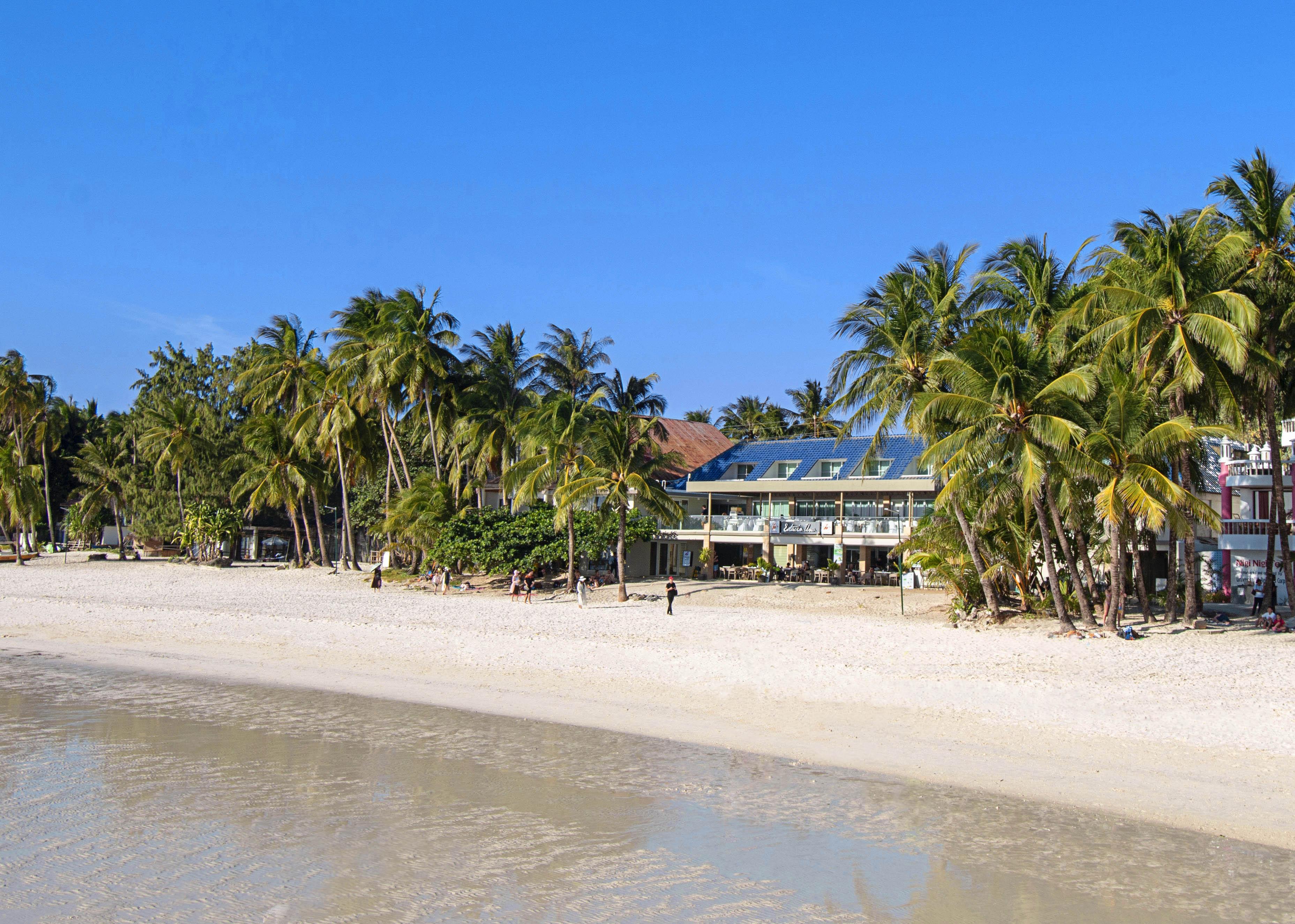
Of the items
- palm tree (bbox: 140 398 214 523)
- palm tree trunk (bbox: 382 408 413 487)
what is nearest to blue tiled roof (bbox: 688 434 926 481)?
palm tree trunk (bbox: 382 408 413 487)

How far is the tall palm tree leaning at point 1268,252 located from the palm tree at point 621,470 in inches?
605

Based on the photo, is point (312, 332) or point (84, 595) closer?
point (84, 595)

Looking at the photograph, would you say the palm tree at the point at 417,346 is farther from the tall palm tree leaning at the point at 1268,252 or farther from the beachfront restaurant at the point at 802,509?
the tall palm tree leaning at the point at 1268,252

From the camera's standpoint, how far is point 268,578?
36.8m

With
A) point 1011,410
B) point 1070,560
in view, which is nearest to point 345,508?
point 1070,560

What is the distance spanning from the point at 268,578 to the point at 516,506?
11.6 meters

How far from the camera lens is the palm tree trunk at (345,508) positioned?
133ft

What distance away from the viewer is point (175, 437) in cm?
4691

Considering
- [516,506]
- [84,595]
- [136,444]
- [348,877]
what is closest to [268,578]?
[84,595]

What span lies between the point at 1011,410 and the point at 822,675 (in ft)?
23.8

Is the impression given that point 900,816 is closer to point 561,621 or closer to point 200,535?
point 561,621

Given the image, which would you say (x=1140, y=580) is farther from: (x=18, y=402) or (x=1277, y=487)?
(x=18, y=402)

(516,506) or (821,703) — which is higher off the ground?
(516,506)

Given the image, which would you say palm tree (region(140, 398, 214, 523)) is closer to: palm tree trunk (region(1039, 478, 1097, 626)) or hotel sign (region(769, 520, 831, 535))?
hotel sign (region(769, 520, 831, 535))
